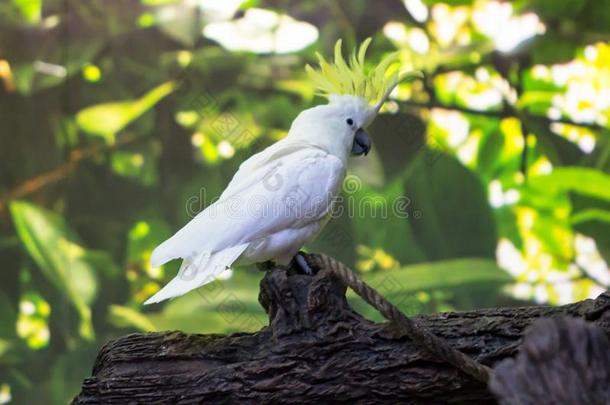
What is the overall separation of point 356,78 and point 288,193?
393mm

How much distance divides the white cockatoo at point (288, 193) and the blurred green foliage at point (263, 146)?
4.40ft

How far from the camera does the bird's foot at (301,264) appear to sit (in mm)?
1756

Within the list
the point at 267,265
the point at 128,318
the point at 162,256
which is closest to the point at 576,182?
the point at 267,265

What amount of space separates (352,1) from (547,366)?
105 inches

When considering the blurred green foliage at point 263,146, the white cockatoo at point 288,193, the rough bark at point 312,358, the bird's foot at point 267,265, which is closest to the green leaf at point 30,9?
the blurred green foliage at point 263,146

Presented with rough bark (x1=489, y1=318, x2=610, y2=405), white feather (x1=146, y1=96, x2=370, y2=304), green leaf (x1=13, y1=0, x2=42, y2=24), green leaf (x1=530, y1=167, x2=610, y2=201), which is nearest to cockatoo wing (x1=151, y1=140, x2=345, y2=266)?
white feather (x1=146, y1=96, x2=370, y2=304)

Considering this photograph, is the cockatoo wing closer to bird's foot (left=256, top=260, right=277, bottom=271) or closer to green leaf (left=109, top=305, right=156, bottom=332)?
bird's foot (left=256, top=260, right=277, bottom=271)

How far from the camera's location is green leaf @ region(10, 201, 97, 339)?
342 centimetres

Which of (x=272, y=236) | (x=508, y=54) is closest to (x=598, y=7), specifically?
(x=508, y=54)

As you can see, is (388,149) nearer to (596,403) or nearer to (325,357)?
(325,357)

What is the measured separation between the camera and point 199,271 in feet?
5.39

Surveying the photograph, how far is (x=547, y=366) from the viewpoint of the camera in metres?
1.11

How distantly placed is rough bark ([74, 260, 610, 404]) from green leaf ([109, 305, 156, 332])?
5.78 ft

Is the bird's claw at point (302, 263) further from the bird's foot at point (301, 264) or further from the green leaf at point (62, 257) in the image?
the green leaf at point (62, 257)
